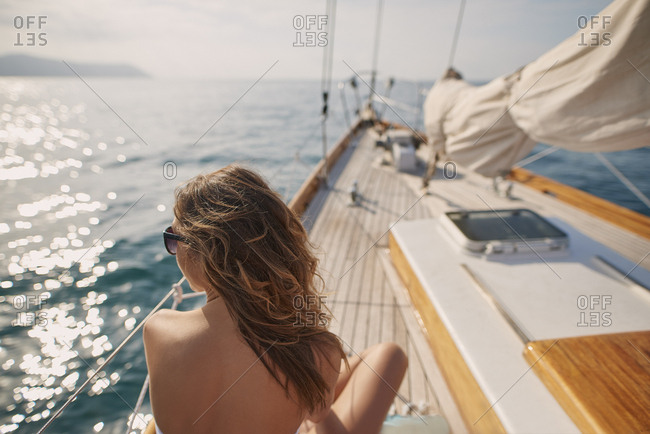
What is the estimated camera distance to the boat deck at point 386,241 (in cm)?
206

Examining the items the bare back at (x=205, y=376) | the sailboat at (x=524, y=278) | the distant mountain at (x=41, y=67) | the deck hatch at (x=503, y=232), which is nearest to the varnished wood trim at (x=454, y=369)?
the sailboat at (x=524, y=278)

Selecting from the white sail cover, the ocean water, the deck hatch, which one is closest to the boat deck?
the deck hatch

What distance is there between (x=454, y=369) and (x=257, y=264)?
4.58ft

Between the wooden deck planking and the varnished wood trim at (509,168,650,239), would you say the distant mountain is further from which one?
the varnished wood trim at (509,168,650,239)

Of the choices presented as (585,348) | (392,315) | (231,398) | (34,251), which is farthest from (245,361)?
(34,251)

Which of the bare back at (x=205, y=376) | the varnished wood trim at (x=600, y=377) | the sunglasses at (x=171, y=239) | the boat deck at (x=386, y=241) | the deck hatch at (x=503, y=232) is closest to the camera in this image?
the bare back at (x=205, y=376)

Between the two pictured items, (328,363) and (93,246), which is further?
(93,246)

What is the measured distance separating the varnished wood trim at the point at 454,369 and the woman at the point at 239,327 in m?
0.84

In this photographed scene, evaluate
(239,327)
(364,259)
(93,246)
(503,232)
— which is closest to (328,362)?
(239,327)

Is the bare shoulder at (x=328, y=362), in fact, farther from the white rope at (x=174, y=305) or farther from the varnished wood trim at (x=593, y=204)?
the varnished wood trim at (x=593, y=204)

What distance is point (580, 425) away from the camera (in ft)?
3.84

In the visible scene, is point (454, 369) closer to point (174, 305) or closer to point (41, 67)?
point (174, 305)

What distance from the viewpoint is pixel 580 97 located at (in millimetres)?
1469

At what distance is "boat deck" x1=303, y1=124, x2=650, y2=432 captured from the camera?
81.1 inches
